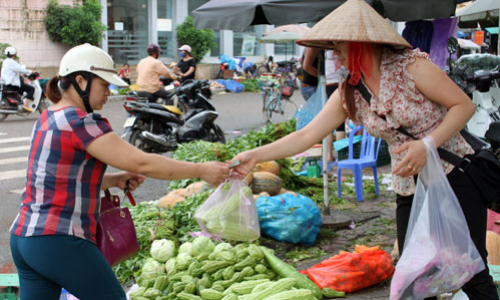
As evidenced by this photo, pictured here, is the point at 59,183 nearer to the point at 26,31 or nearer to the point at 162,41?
the point at 26,31

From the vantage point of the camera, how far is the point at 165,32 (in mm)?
25125

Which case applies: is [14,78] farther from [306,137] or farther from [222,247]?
[306,137]

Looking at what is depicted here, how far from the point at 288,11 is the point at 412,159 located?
2779mm

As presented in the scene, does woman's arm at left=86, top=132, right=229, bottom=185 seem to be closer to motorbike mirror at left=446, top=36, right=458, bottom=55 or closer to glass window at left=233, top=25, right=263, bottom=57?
motorbike mirror at left=446, top=36, right=458, bottom=55

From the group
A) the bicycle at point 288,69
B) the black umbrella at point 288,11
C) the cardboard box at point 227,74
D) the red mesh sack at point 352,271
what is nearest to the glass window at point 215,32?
the cardboard box at point 227,74

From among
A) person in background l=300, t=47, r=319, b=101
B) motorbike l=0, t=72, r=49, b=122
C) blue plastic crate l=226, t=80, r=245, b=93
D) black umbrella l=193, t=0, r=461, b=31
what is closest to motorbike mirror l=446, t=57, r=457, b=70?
black umbrella l=193, t=0, r=461, b=31

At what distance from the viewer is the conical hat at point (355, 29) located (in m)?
2.96

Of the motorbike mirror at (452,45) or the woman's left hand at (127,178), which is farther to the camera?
the motorbike mirror at (452,45)

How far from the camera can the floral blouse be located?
2908 mm

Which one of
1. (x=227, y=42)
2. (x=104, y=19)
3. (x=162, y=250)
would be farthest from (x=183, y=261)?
(x=227, y=42)

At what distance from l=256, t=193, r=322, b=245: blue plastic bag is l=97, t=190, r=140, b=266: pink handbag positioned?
7.00 ft

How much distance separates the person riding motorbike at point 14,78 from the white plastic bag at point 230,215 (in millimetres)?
11026

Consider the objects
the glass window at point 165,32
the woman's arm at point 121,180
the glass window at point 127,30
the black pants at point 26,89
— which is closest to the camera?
the woman's arm at point 121,180

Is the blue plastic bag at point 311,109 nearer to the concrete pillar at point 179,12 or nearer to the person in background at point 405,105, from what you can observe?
the person in background at point 405,105
